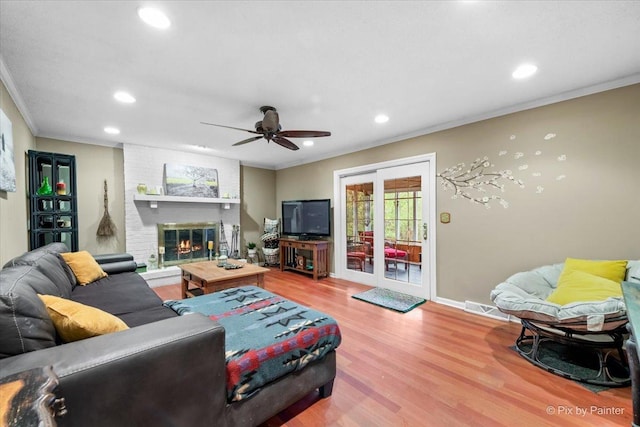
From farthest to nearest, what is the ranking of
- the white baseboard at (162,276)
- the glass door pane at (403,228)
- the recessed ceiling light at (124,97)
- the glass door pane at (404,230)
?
the white baseboard at (162,276) → the glass door pane at (403,228) → the glass door pane at (404,230) → the recessed ceiling light at (124,97)

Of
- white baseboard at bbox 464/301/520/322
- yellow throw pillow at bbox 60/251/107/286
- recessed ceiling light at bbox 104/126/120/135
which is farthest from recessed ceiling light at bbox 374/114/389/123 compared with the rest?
yellow throw pillow at bbox 60/251/107/286

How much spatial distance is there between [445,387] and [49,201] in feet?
16.4

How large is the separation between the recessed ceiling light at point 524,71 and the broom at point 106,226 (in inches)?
223

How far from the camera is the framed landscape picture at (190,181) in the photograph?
187 inches

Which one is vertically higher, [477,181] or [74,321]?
[477,181]

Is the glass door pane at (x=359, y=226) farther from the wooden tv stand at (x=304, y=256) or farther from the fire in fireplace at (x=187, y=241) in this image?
the fire in fireplace at (x=187, y=241)

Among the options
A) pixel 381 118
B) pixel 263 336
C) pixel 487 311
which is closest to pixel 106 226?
pixel 263 336

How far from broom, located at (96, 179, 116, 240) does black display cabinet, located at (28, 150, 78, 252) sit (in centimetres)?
51

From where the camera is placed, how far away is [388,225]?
13.8 ft

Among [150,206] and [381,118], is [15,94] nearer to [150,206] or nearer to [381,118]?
[150,206]

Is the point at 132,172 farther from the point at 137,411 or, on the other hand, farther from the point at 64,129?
the point at 137,411

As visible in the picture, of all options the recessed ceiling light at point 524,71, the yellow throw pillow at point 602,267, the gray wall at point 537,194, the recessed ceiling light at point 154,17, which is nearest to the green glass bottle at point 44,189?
the gray wall at point 537,194

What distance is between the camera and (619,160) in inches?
92.4

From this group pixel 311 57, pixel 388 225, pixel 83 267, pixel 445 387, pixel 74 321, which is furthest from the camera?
pixel 388 225
